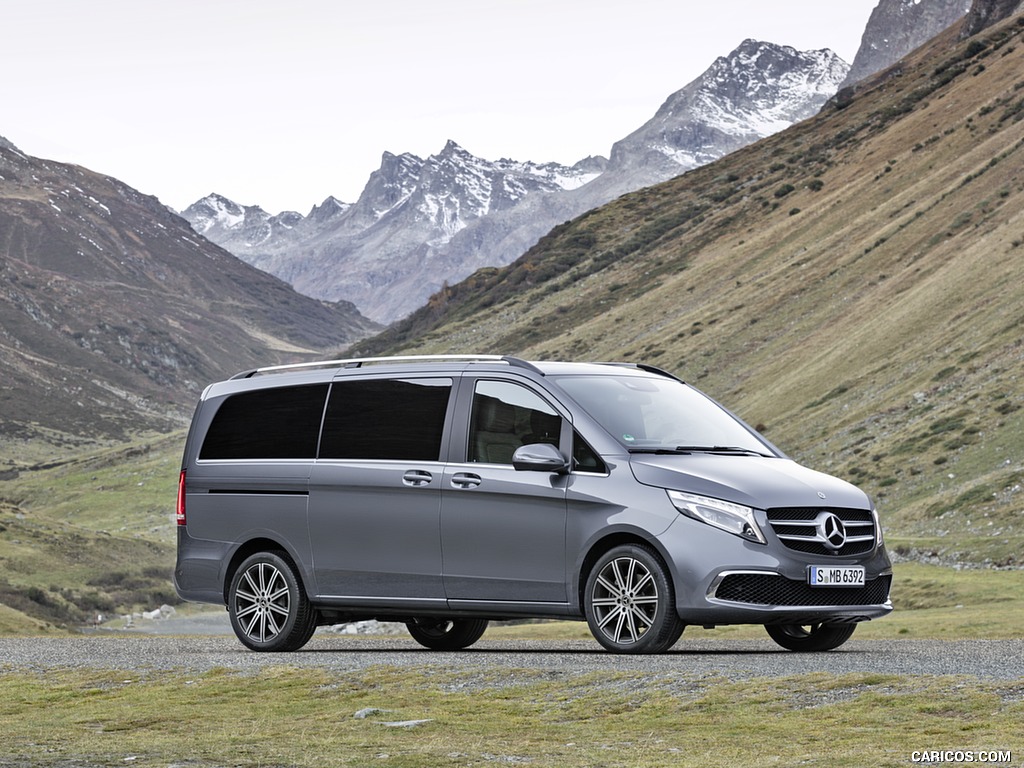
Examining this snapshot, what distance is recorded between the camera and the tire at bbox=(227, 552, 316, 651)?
15016mm

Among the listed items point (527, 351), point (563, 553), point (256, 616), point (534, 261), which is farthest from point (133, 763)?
point (534, 261)

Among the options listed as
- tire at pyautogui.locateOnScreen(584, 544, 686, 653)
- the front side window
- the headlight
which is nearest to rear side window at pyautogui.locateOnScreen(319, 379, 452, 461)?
the front side window

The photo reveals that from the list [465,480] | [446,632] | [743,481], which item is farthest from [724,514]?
[446,632]

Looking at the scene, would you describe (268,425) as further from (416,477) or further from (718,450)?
(718,450)

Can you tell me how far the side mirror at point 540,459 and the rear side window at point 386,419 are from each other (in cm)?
122

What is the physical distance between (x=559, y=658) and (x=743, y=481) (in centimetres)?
252

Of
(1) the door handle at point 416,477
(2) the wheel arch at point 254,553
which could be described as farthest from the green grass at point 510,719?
(2) the wheel arch at point 254,553

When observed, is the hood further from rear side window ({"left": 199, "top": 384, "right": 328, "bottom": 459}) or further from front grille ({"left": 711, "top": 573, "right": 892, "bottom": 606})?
rear side window ({"left": 199, "top": 384, "right": 328, "bottom": 459})

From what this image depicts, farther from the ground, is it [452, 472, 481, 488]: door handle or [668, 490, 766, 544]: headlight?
[452, 472, 481, 488]: door handle

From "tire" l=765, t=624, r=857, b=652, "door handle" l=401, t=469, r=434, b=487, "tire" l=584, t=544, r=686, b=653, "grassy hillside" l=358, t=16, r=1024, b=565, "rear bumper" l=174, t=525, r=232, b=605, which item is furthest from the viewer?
"grassy hillside" l=358, t=16, r=1024, b=565

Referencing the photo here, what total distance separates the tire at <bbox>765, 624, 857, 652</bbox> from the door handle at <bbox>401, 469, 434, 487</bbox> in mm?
3681

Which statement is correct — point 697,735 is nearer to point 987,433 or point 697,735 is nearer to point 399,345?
point 987,433

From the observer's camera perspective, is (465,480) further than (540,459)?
Yes

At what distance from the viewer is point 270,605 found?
15.2m
